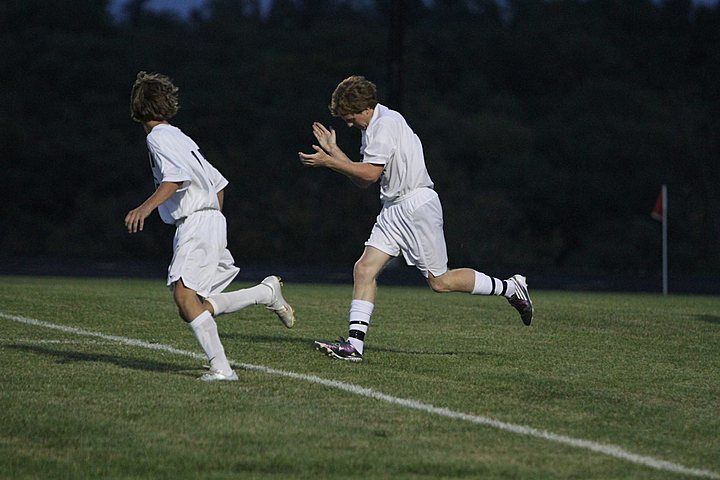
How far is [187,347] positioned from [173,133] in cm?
218

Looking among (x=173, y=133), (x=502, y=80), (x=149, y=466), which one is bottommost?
(x=149, y=466)

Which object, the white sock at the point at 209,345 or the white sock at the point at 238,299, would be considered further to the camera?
the white sock at the point at 238,299

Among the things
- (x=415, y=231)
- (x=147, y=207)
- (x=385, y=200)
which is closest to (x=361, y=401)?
(x=147, y=207)

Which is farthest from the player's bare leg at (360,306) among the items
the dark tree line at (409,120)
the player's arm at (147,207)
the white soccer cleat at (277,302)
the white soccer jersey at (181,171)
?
the dark tree line at (409,120)

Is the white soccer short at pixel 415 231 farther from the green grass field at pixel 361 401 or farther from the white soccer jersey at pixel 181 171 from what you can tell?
the white soccer jersey at pixel 181 171

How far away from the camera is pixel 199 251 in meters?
8.25

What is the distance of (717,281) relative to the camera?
2866cm

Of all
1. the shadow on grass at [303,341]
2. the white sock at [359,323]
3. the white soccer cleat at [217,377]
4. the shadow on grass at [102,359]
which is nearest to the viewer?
the white soccer cleat at [217,377]

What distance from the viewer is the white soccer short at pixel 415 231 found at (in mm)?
9797

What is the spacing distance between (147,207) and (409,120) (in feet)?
129

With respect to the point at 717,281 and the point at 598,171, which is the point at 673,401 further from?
the point at 598,171

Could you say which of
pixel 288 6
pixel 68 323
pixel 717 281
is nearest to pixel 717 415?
pixel 68 323

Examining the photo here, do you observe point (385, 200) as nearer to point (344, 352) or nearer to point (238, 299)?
point (344, 352)

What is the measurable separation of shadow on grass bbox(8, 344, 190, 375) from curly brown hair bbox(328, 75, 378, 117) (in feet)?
7.15
